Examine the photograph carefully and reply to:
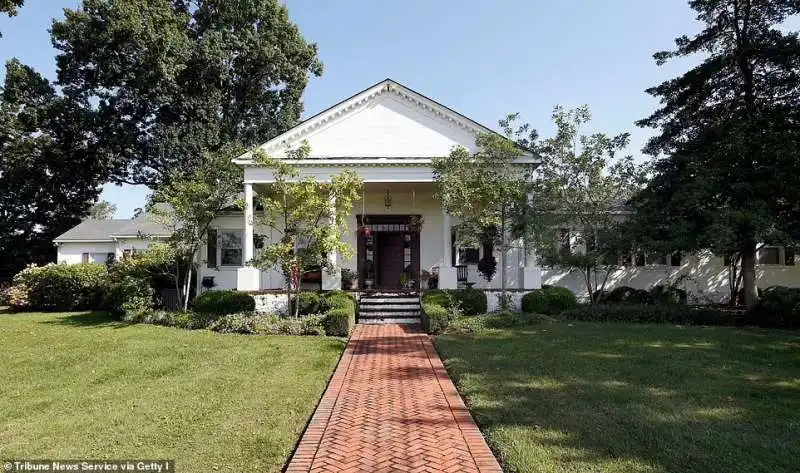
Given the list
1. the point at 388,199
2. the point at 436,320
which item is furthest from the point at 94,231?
the point at 436,320

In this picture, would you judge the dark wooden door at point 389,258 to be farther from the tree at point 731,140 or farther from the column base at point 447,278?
the tree at point 731,140

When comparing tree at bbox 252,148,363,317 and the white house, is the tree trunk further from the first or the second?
tree at bbox 252,148,363,317

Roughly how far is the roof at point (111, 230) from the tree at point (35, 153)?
2.63m

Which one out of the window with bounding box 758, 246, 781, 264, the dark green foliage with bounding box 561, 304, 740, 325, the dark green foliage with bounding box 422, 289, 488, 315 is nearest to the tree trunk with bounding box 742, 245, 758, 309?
the dark green foliage with bounding box 561, 304, 740, 325

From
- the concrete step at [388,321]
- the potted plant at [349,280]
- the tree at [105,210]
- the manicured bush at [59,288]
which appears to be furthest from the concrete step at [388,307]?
the tree at [105,210]

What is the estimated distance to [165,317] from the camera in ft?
47.9

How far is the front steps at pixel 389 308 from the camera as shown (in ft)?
49.3

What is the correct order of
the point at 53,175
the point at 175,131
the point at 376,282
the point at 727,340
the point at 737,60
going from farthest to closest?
1. the point at 53,175
2. the point at 175,131
3. the point at 376,282
4. the point at 737,60
5. the point at 727,340

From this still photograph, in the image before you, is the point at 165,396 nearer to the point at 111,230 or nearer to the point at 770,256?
the point at 770,256

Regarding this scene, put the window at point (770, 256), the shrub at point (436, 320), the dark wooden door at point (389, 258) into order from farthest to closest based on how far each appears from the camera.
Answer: the dark wooden door at point (389, 258)
the window at point (770, 256)
the shrub at point (436, 320)

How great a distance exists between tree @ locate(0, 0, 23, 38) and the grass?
7.12 metres

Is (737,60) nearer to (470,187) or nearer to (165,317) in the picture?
(470,187)

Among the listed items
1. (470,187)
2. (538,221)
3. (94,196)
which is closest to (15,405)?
(470,187)

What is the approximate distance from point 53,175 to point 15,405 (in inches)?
1079
